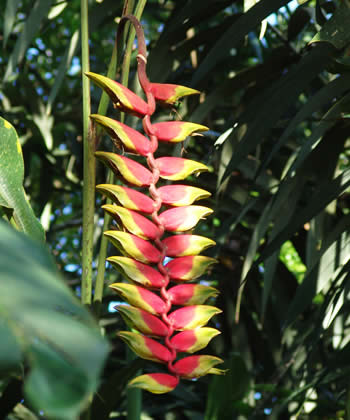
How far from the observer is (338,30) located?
479mm

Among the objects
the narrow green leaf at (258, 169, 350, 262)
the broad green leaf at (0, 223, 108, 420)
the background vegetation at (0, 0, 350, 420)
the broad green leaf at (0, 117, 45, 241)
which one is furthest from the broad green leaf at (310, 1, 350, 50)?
the broad green leaf at (0, 223, 108, 420)

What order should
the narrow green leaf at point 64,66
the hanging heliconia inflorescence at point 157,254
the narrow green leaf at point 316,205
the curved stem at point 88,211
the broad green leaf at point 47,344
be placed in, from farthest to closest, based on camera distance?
the narrow green leaf at point 64,66, the narrow green leaf at point 316,205, the curved stem at point 88,211, the hanging heliconia inflorescence at point 157,254, the broad green leaf at point 47,344

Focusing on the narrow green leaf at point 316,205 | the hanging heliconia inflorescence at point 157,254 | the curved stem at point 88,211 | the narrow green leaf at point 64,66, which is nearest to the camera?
the hanging heliconia inflorescence at point 157,254

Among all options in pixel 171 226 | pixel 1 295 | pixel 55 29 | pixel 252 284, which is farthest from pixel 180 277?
pixel 55 29

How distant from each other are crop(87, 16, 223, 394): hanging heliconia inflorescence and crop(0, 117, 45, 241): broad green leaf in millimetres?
114

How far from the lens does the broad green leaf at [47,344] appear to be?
0.44 feet

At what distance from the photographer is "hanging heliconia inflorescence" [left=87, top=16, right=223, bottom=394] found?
321 mm

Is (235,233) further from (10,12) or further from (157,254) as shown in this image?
(157,254)

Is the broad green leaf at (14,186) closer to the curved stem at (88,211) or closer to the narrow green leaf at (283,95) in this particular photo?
the curved stem at (88,211)

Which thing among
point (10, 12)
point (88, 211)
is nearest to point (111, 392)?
point (88, 211)

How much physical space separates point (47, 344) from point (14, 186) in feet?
1.01

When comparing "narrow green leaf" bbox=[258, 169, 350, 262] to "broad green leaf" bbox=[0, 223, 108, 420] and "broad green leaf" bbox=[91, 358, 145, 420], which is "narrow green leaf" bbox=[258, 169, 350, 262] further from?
"broad green leaf" bbox=[0, 223, 108, 420]

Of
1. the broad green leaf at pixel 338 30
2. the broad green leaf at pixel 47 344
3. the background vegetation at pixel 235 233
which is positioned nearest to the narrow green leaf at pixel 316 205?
the background vegetation at pixel 235 233

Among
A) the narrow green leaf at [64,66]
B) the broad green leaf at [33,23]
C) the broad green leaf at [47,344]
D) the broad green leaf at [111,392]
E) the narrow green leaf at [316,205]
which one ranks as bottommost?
the broad green leaf at [111,392]
